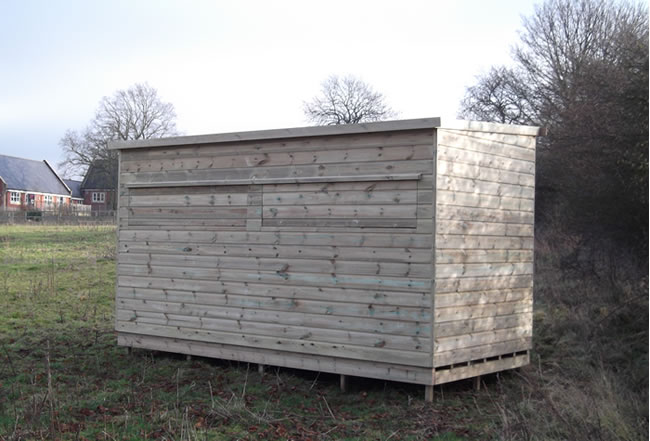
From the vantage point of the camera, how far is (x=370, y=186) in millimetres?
7191

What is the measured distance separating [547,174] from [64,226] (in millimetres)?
20605

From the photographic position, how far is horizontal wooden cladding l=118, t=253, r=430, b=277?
6945 millimetres

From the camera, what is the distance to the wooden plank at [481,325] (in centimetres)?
684

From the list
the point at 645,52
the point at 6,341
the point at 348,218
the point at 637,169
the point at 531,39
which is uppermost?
the point at 531,39

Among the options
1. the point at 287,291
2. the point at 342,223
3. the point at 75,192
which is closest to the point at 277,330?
the point at 287,291

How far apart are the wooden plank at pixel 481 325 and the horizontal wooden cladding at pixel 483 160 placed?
164cm

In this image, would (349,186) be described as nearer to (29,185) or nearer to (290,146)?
(290,146)

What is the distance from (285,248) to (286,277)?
32 cm

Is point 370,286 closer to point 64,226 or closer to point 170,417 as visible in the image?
point 170,417

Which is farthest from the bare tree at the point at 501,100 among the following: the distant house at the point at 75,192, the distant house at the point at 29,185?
the distant house at the point at 75,192

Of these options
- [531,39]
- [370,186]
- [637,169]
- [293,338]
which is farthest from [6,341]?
[531,39]

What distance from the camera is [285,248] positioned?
774 centimetres

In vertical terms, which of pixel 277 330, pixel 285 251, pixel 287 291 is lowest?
pixel 277 330

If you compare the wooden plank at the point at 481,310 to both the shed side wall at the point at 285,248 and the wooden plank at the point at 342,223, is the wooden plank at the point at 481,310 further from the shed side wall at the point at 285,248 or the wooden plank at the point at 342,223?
the wooden plank at the point at 342,223
